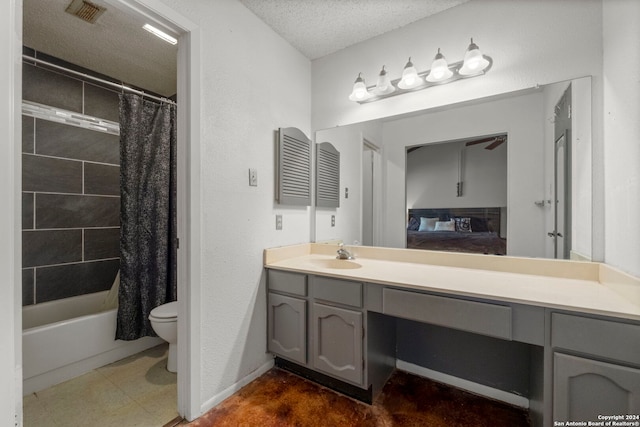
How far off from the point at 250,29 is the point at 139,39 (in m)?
0.83

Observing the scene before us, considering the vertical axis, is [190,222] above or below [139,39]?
below

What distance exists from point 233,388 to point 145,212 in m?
1.47

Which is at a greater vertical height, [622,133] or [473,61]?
[473,61]

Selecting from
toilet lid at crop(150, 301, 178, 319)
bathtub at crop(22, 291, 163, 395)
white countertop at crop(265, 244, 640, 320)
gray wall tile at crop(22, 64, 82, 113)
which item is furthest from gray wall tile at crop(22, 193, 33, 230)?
white countertop at crop(265, 244, 640, 320)

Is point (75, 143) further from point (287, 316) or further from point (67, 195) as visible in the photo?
point (287, 316)

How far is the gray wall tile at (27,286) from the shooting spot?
6.48 ft

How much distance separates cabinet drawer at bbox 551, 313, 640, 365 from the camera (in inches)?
35.1

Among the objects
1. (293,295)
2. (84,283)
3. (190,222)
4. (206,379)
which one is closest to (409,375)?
(293,295)

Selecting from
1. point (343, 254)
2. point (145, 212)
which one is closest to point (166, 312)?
point (145, 212)

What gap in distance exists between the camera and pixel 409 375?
70.4 inches

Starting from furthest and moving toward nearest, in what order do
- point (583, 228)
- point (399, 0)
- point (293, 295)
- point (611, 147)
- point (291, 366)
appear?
1. point (291, 366)
2. point (293, 295)
3. point (399, 0)
4. point (583, 228)
5. point (611, 147)

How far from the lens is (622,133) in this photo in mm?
1096

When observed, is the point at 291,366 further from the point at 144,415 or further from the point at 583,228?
the point at 583,228

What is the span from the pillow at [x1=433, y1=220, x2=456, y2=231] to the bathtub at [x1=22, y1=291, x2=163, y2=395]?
2418 millimetres
